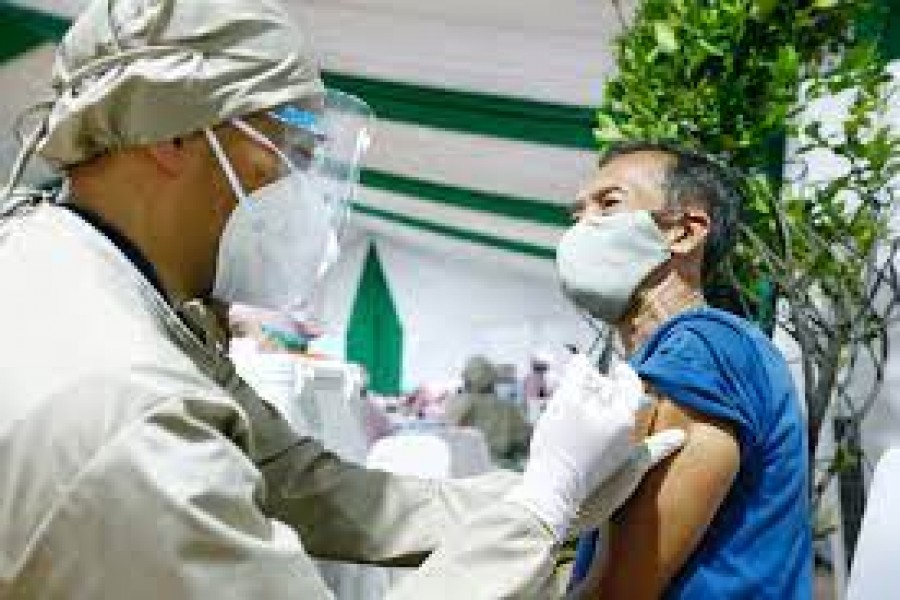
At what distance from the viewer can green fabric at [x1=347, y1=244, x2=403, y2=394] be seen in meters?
13.2

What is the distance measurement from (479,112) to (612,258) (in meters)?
4.08

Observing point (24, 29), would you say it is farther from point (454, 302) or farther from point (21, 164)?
point (454, 302)

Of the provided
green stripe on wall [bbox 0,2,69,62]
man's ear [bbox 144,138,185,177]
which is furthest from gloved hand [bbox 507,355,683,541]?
green stripe on wall [bbox 0,2,69,62]

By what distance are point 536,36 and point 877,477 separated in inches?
117

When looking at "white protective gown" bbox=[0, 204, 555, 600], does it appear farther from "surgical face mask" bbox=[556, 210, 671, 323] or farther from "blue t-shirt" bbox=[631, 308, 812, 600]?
"surgical face mask" bbox=[556, 210, 671, 323]

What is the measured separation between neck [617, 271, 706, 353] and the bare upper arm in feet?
1.04

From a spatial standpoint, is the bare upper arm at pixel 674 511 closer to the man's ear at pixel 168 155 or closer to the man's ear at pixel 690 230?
the man's ear at pixel 690 230

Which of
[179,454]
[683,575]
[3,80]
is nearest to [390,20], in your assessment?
[3,80]

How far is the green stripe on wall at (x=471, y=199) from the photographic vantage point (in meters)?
7.61

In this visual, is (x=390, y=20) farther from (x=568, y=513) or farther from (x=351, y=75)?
(x=568, y=513)

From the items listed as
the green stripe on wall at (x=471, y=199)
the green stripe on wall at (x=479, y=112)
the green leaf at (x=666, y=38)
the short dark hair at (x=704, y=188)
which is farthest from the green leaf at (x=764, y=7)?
the green stripe on wall at (x=471, y=199)

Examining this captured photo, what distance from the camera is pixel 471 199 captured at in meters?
8.12

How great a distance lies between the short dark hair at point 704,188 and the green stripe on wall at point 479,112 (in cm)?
317

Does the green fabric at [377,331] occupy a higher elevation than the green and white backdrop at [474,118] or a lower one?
lower
